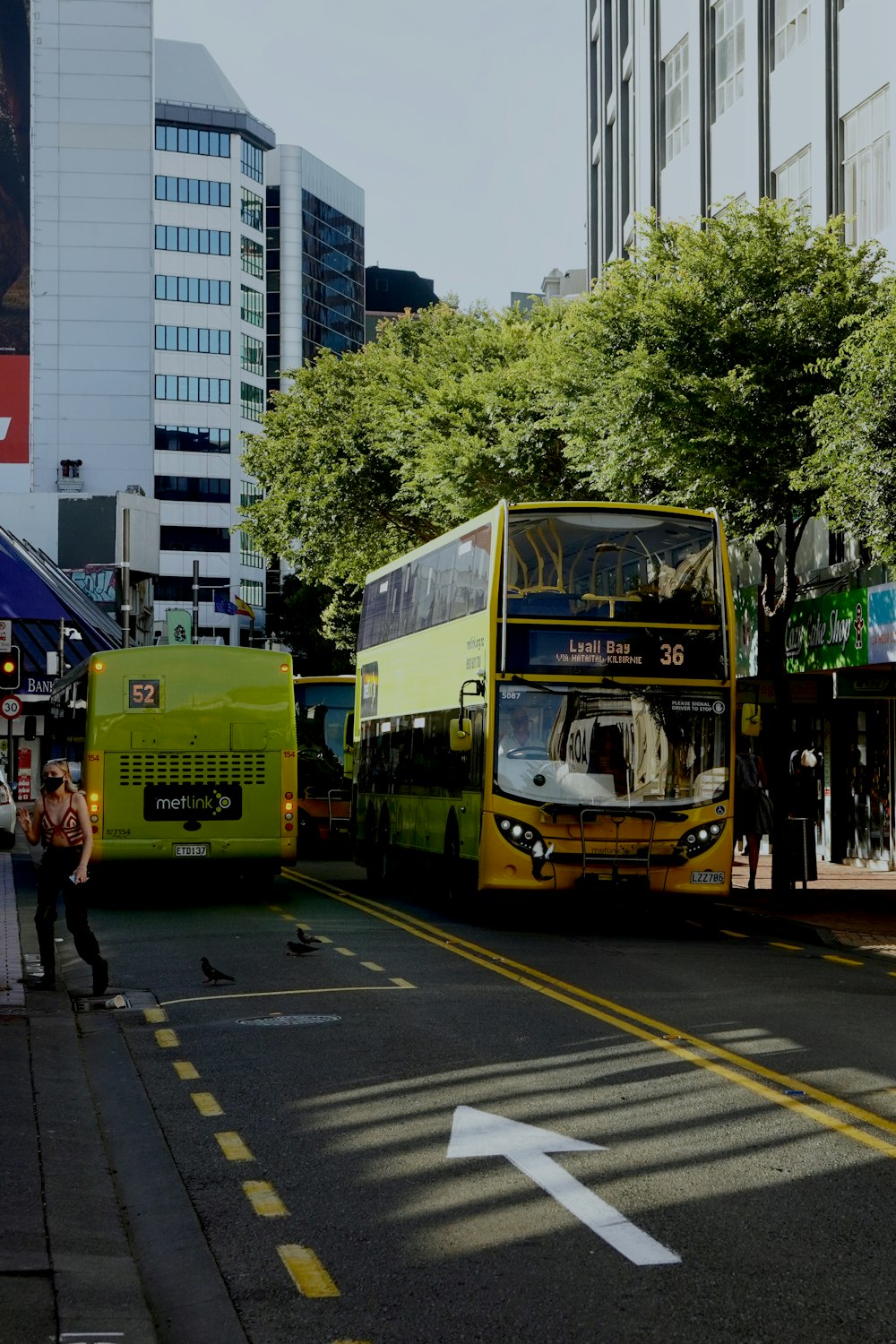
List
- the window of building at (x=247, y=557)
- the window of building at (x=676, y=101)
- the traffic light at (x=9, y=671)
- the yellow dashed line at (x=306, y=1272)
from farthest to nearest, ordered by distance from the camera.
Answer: the window of building at (x=247, y=557) → the window of building at (x=676, y=101) → the traffic light at (x=9, y=671) → the yellow dashed line at (x=306, y=1272)

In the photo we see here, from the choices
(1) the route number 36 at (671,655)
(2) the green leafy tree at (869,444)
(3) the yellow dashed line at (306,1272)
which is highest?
(2) the green leafy tree at (869,444)

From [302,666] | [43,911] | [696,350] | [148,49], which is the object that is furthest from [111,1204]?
[148,49]

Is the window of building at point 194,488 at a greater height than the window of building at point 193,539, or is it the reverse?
the window of building at point 194,488

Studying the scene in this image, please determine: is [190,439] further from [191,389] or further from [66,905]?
[66,905]

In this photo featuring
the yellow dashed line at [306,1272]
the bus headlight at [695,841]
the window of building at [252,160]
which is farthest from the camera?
the window of building at [252,160]

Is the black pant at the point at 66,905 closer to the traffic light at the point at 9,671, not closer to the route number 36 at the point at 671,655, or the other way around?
the traffic light at the point at 9,671

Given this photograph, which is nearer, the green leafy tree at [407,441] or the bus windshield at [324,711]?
the green leafy tree at [407,441]

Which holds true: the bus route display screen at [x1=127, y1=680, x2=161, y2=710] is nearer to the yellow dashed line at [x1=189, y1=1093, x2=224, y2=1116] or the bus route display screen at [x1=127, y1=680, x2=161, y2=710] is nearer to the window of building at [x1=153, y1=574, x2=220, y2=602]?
the yellow dashed line at [x1=189, y1=1093, x2=224, y2=1116]

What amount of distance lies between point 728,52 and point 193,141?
8443 centimetres

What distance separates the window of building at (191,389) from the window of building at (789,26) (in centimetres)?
8436

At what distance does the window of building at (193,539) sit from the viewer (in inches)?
4454

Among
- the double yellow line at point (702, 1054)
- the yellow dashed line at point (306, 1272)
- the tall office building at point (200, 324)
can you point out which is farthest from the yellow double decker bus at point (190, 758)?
the tall office building at point (200, 324)

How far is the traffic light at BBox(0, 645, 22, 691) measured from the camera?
19109 millimetres

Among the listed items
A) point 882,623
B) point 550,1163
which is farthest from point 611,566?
point 550,1163
